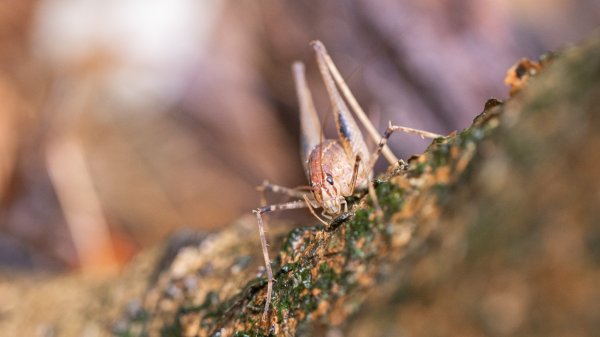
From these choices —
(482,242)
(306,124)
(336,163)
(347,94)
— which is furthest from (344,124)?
(482,242)

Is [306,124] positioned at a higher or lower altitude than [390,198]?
higher

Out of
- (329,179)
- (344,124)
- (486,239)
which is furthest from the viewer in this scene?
(344,124)

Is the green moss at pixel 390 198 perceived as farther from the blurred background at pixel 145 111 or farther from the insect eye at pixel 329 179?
the blurred background at pixel 145 111

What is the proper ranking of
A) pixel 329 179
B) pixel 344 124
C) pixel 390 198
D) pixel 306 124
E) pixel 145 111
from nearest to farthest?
pixel 390 198 < pixel 329 179 < pixel 344 124 < pixel 306 124 < pixel 145 111

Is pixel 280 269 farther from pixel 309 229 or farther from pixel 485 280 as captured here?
pixel 485 280

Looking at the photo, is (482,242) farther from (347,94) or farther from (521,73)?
(347,94)

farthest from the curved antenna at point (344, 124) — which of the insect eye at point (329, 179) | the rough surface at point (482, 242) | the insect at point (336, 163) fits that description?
the rough surface at point (482, 242)
